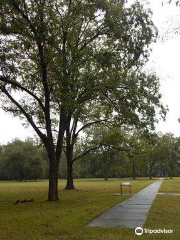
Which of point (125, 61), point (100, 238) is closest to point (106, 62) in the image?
point (125, 61)

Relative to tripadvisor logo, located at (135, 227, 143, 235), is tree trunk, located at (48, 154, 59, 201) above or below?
above

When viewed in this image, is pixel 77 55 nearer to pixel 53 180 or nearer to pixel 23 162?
pixel 53 180

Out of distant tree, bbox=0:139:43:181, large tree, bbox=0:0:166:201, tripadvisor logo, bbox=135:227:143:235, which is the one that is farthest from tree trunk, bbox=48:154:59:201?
distant tree, bbox=0:139:43:181

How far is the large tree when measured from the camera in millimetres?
12391

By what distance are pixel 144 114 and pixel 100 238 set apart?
10.1 m

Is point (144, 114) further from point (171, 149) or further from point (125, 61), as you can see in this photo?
point (171, 149)

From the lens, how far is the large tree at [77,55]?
12.4m

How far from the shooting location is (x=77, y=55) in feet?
42.4
